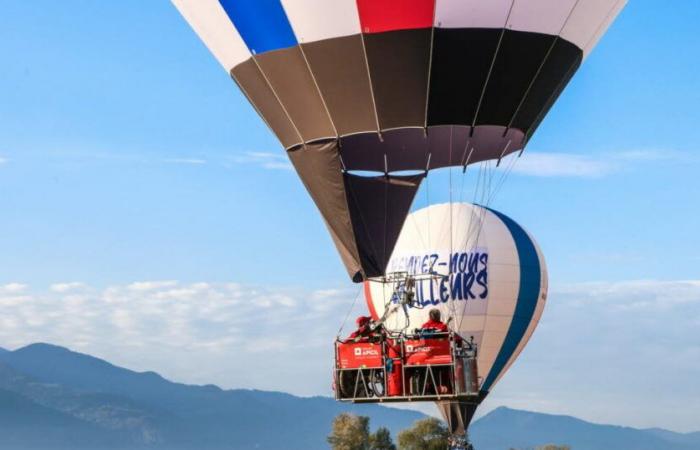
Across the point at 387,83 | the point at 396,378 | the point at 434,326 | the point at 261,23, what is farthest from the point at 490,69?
the point at 396,378

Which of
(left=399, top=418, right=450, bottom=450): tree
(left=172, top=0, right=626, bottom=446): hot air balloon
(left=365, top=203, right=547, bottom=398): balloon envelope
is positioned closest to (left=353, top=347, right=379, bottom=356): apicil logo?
(left=172, top=0, right=626, bottom=446): hot air balloon

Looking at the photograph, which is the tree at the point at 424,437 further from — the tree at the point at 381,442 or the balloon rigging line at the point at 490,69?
the balloon rigging line at the point at 490,69

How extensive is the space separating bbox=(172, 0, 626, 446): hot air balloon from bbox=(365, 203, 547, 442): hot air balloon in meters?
17.2

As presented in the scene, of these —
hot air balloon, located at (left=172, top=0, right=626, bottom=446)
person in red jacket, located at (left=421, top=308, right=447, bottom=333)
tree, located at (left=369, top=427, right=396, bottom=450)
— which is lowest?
person in red jacket, located at (left=421, top=308, right=447, bottom=333)

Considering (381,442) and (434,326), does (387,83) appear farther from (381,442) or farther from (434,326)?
(381,442)

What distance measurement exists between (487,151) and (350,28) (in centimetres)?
366

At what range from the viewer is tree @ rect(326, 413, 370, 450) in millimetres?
73000

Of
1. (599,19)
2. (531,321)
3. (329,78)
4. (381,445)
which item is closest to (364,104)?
(329,78)

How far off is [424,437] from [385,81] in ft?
177

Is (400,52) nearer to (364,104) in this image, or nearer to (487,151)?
(364,104)

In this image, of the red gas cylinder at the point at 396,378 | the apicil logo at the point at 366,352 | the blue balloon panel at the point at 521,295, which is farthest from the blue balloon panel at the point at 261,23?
the blue balloon panel at the point at 521,295

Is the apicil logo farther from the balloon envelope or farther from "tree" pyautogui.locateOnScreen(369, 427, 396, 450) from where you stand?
"tree" pyautogui.locateOnScreen(369, 427, 396, 450)

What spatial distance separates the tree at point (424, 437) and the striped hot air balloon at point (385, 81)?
49.7 m

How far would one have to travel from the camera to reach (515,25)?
2122cm
